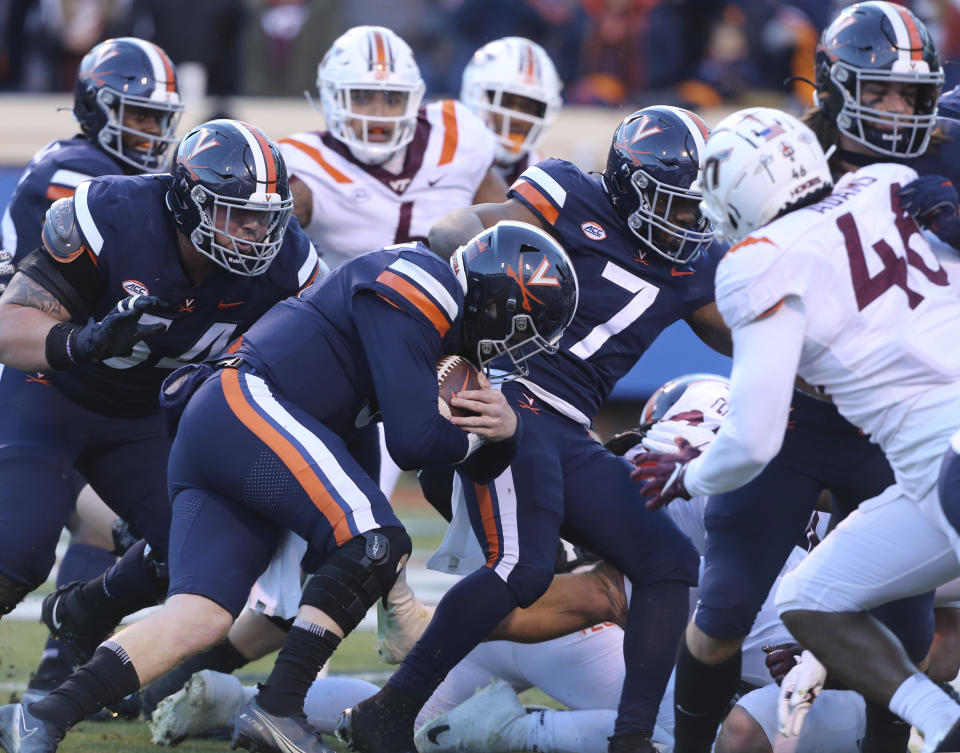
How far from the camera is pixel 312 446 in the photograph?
134 inches

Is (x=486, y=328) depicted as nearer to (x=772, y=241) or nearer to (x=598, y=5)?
(x=772, y=241)

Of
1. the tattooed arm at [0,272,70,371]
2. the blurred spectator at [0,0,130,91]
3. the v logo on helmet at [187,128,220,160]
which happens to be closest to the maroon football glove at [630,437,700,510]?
the v logo on helmet at [187,128,220,160]

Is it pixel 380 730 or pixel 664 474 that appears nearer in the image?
pixel 664 474

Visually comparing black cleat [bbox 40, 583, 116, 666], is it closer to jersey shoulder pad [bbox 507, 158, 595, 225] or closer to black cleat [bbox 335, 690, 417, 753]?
black cleat [bbox 335, 690, 417, 753]

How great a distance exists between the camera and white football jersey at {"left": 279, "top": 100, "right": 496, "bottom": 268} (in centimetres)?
556

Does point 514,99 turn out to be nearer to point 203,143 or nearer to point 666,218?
point 666,218

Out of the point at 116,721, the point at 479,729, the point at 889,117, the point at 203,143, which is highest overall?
the point at 889,117

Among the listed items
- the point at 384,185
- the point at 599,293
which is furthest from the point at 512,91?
the point at 599,293

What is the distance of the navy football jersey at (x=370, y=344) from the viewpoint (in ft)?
11.1

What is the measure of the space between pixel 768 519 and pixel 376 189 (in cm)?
260

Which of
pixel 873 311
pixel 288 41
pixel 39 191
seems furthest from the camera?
pixel 288 41

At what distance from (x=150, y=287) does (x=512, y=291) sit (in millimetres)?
1009

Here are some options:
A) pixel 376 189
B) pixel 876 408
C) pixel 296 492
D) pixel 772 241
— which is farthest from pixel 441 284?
pixel 376 189

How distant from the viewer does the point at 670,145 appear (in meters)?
3.97
